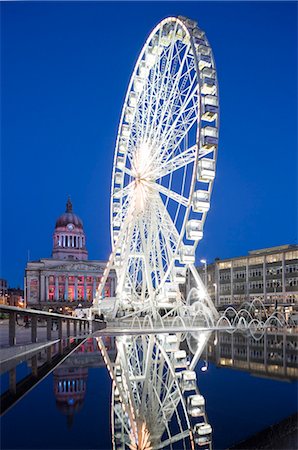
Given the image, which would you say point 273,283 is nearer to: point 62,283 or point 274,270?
point 274,270

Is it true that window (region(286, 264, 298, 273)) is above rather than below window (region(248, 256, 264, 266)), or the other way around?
below

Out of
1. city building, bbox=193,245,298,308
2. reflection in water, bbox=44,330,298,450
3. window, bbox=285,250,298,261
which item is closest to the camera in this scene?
reflection in water, bbox=44,330,298,450

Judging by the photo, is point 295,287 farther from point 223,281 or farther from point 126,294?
point 126,294

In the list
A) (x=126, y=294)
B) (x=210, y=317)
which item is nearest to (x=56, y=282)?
(x=126, y=294)

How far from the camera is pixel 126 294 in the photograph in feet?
163

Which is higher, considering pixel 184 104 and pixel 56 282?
pixel 184 104

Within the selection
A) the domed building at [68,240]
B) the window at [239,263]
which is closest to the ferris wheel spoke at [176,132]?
the window at [239,263]

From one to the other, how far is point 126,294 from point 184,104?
76.8ft

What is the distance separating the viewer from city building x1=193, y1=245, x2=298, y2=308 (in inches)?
3551

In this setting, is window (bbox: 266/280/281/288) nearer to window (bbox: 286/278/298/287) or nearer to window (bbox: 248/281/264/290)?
window (bbox: 248/281/264/290)

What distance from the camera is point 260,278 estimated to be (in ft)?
321

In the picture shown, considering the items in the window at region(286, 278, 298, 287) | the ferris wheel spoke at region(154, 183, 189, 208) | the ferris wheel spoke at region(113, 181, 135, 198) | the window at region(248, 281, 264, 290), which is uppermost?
the ferris wheel spoke at region(113, 181, 135, 198)

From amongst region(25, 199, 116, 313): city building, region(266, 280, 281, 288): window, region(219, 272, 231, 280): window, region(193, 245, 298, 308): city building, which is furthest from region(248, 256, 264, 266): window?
region(25, 199, 116, 313): city building

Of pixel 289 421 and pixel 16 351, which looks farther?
pixel 16 351
